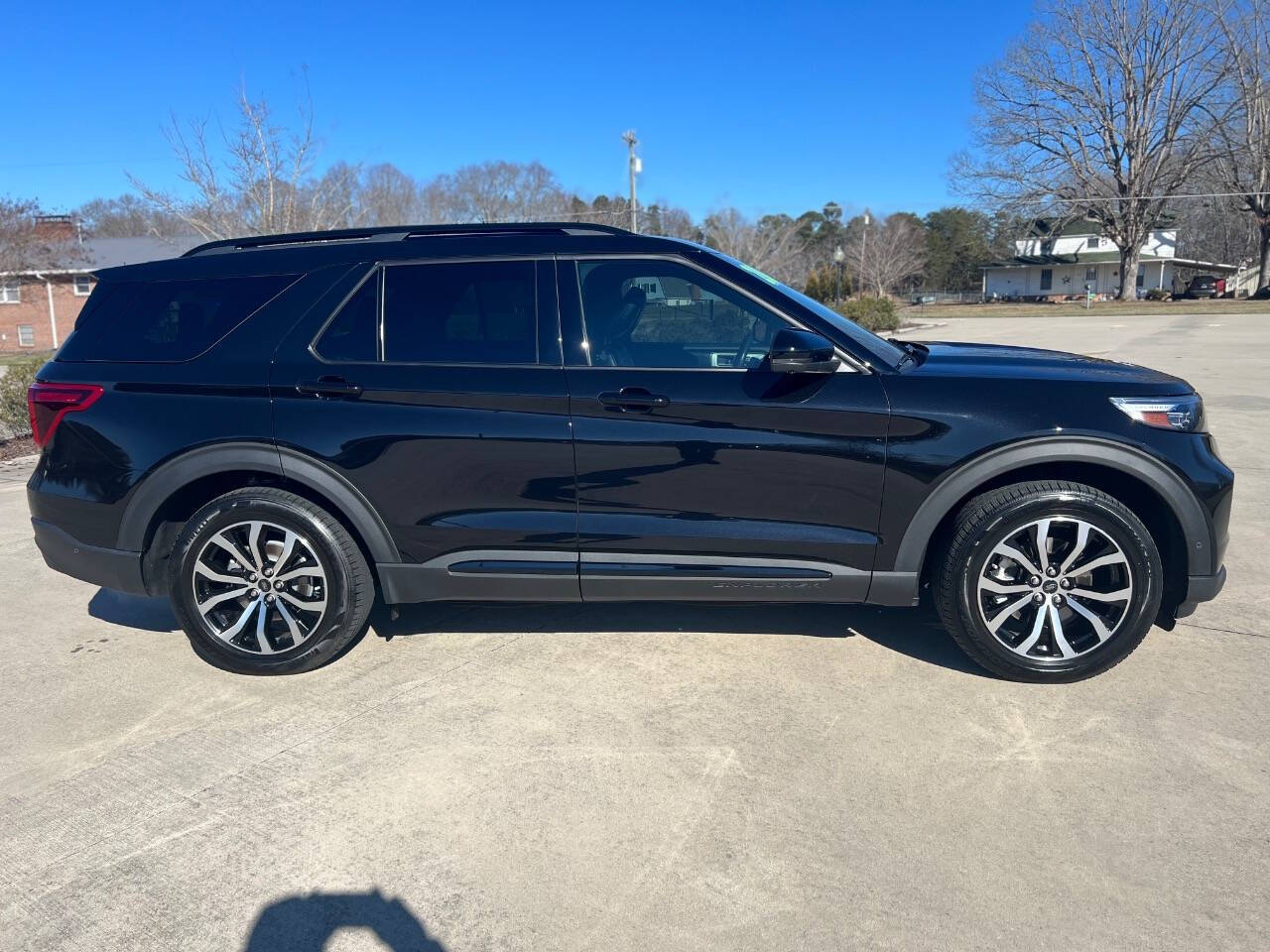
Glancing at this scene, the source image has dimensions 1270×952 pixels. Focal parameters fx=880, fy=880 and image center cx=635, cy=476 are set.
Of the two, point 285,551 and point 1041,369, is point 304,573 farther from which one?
point 1041,369

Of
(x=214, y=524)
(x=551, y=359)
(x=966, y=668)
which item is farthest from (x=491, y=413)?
(x=966, y=668)

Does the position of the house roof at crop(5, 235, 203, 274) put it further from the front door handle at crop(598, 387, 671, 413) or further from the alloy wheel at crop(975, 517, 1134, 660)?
the alloy wheel at crop(975, 517, 1134, 660)

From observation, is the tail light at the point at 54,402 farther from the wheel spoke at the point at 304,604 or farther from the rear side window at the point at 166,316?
the wheel spoke at the point at 304,604

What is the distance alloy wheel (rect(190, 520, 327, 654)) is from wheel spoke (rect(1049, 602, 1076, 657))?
10.1 ft

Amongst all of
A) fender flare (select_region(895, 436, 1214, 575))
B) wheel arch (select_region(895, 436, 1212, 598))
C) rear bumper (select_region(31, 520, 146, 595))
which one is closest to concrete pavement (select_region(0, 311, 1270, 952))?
rear bumper (select_region(31, 520, 146, 595))

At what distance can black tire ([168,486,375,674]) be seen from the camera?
3803mm

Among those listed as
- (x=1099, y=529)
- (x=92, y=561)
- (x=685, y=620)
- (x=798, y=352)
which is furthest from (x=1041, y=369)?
(x=92, y=561)

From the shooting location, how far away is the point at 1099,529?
11.5 ft

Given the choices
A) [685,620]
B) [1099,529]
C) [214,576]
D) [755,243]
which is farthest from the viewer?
[755,243]

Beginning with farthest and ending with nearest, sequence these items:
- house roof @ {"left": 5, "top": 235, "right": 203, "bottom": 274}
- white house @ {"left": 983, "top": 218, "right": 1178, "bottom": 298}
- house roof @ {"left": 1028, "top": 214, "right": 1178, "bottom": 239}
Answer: white house @ {"left": 983, "top": 218, "right": 1178, "bottom": 298} < house roof @ {"left": 1028, "top": 214, "right": 1178, "bottom": 239} < house roof @ {"left": 5, "top": 235, "right": 203, "bottom": 274}

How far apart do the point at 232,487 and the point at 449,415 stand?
1.16 meters

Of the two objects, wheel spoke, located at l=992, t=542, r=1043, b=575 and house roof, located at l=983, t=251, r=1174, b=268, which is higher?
house roof, located at l=983, t=251, r=1174, b=268

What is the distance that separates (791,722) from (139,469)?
299 cm

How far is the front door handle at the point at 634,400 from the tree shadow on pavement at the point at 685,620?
1.30 metres
